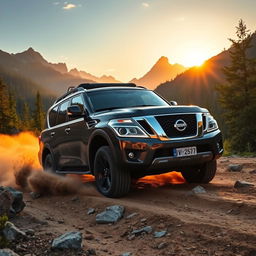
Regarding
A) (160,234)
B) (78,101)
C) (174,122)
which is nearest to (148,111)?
(174,122)

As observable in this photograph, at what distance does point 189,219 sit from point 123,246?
2.90 ft

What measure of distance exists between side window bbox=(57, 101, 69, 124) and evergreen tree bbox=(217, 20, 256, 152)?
19.4 m

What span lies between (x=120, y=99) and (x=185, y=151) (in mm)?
1894

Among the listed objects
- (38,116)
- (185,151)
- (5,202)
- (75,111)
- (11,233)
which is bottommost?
(11,233)

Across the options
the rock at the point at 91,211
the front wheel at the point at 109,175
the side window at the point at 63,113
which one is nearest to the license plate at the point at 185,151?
the front wheel at the point at 109,175

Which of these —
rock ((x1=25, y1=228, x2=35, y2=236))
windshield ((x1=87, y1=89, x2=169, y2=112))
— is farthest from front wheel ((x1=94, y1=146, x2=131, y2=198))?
rock ((x1=25, y1=228, x2=35, y2=236))

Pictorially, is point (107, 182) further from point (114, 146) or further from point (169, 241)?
point (169, 241)

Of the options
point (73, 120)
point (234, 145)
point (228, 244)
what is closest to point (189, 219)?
point (228, 244)

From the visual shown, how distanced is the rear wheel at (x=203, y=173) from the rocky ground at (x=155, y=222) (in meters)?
0.20

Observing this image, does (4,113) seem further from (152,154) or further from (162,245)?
(162,245)

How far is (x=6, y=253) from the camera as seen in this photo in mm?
3123

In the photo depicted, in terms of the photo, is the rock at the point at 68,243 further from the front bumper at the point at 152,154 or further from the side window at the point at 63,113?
the side window at the point at 63,113

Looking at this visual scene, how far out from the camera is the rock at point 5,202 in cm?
493

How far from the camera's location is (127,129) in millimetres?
5570
